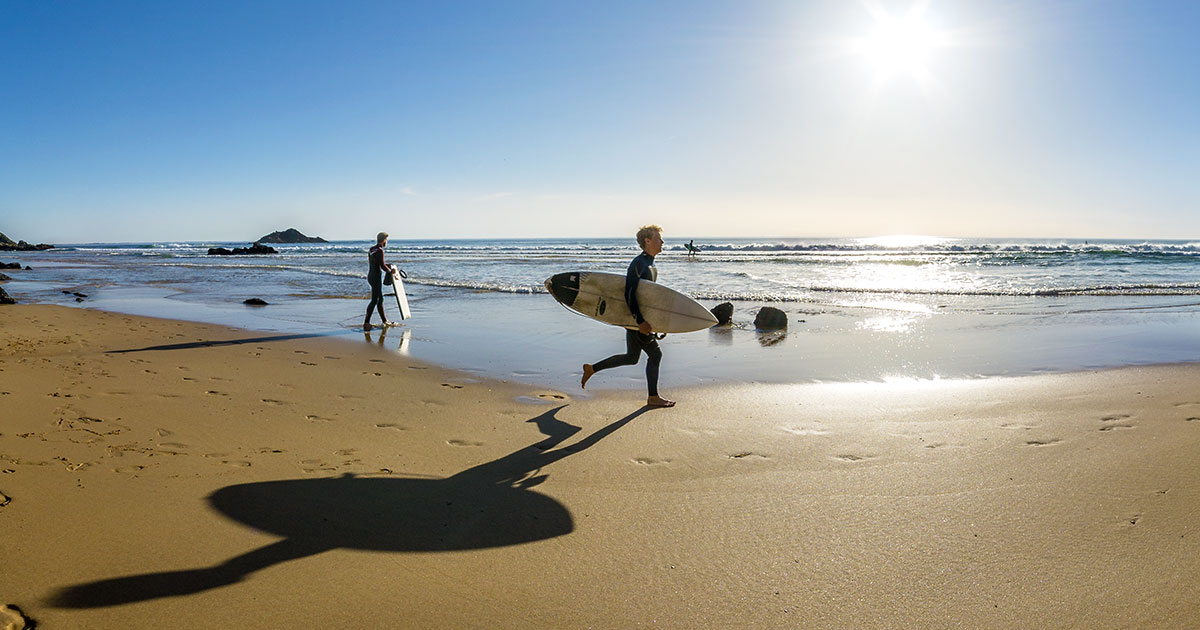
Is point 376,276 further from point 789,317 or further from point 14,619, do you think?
point 14,619

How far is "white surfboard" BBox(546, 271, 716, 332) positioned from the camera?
20.4ft

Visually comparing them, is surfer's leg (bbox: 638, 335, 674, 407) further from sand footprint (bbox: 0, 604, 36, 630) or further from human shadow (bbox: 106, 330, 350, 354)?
human shadow (bbox: 106, 330, 350, 354)

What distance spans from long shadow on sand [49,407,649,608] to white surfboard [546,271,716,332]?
2498 millimetres

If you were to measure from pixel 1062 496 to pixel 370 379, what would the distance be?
Answer: 6.05 meters

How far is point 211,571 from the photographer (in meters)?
2.67

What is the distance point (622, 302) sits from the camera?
6.84 meters

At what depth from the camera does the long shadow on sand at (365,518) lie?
257cm

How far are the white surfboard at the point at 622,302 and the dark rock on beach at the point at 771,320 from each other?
440 centimetres

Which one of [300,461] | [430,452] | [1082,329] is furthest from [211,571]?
[1082,329]

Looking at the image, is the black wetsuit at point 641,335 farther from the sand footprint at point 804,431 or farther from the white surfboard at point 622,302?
the sand footprint at point 804,431

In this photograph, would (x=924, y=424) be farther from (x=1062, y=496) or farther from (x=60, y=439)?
(x=60, y=439)

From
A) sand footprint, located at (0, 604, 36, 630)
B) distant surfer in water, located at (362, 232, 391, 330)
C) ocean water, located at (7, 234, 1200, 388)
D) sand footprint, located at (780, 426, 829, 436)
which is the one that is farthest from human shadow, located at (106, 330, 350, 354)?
sand footprint, located at (780, 426, 829, 436)

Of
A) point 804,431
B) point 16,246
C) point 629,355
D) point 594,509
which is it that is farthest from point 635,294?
point 16,246

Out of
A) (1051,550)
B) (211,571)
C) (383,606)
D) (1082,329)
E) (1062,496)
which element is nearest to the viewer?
(383,606)
